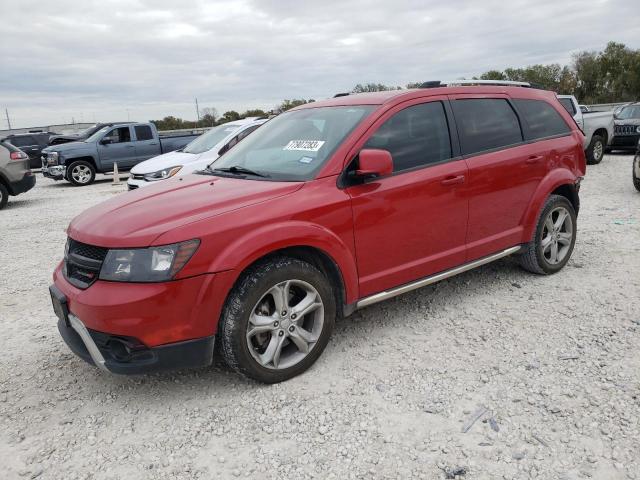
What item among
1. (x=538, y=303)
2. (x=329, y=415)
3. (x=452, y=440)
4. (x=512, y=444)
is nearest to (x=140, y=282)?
(x=329, y=415)

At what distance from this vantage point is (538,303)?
4285 mm

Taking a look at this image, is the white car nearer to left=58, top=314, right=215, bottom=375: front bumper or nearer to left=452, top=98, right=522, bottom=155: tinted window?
left=452, top=98, right=522, bottom=155: tinted window

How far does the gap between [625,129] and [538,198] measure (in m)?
12.4

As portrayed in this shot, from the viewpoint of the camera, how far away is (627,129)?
1464 centimetres

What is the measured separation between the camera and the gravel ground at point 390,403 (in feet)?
8.32

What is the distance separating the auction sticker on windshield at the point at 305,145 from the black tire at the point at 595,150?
11.8 m

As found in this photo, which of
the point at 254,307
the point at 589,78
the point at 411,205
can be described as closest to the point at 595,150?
the point at 411,205

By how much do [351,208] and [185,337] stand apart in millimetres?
1311

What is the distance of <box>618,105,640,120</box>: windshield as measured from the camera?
589 inches

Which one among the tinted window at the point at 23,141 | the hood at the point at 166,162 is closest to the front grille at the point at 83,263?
the hood at the point at 166,162

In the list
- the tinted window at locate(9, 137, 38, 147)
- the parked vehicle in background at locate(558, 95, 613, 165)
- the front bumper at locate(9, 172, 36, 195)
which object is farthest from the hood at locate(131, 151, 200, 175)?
the tinted window at locate(9, 137, 38, 147)

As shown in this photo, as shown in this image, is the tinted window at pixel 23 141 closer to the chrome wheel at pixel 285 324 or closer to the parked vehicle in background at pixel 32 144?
the parked vehicle in background at pixel 32 144

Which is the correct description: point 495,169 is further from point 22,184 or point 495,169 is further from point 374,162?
point 22,184

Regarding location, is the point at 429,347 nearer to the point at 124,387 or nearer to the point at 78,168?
the point at 124,387
